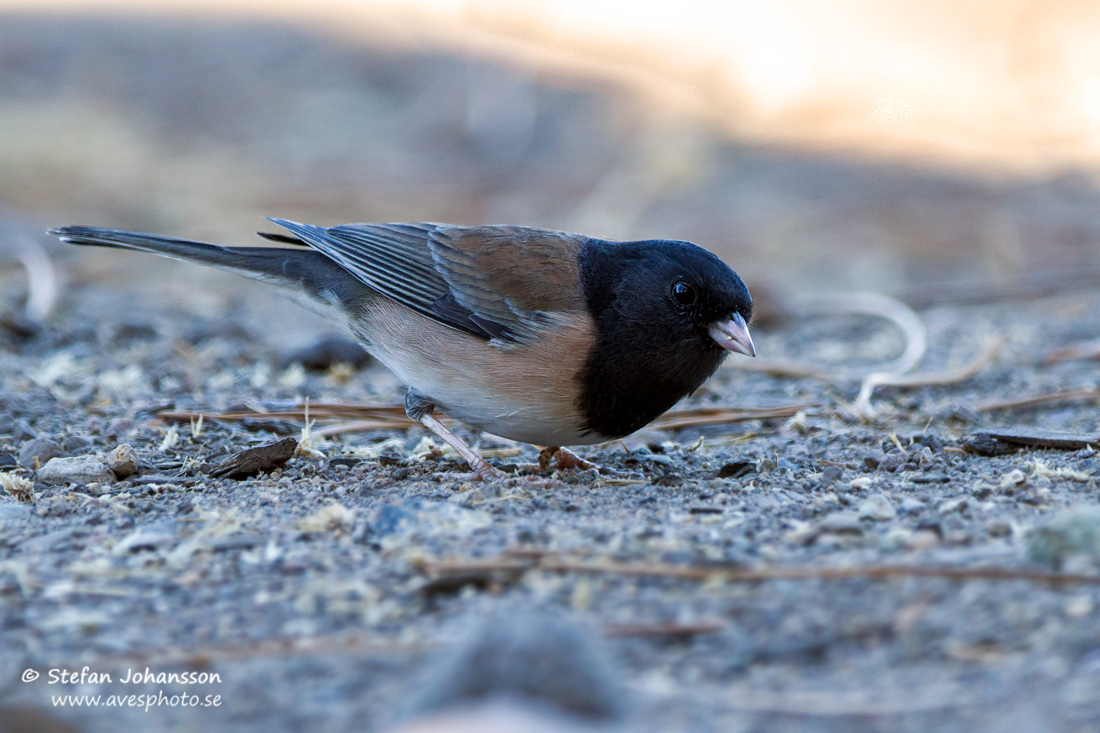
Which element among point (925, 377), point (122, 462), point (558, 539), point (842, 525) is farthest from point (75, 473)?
point (925, 377)

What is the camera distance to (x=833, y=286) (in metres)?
6.79

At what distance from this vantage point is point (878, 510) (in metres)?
2.56

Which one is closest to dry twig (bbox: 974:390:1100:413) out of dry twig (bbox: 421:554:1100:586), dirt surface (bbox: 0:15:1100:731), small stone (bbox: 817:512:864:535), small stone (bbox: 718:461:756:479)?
dirt surface (bbox: 0:15:1100:731)

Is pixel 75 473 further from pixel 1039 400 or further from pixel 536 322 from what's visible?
pixel 1039 400

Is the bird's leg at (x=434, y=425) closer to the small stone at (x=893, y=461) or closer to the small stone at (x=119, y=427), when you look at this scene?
the small stone at (x=119, y=427)

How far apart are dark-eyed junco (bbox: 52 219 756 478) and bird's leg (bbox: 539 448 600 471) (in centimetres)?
27

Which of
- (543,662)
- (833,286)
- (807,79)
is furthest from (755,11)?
(543,662)

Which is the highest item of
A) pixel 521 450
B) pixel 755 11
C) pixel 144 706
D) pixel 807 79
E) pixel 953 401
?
pixel 755 11

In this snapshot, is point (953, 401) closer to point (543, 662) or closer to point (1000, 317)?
point (1000, 317)

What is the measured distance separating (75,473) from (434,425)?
1.06m

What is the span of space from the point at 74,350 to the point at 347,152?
5.27 metres

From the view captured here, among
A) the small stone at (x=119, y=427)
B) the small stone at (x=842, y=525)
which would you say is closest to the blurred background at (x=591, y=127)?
the small stone at (x=119, y=427)

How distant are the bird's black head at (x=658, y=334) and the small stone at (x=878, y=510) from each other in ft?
2.07

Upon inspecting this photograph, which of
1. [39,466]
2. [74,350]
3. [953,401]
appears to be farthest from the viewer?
[74,350]
